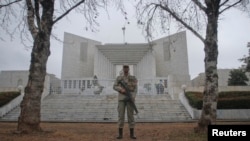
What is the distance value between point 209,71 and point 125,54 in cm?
2253

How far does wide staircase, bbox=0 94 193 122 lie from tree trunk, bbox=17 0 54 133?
617cm

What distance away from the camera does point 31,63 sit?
25.8ft

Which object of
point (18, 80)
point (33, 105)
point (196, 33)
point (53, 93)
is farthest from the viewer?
point (18, 80)

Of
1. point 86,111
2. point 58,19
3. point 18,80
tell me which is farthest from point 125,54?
point 58,19

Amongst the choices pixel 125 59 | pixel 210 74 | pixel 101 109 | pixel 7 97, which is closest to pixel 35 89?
pixel 210 74

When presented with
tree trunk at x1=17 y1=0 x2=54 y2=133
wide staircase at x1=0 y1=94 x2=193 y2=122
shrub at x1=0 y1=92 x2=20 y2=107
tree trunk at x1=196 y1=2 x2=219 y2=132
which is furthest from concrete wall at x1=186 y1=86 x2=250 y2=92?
tree trunk at x1=17 y1=0 x2=54 y2=133

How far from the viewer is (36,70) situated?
7727 mm

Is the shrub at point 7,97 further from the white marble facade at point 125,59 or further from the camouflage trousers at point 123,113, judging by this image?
the white marble facade at point 125,59

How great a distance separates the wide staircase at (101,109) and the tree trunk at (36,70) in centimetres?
617

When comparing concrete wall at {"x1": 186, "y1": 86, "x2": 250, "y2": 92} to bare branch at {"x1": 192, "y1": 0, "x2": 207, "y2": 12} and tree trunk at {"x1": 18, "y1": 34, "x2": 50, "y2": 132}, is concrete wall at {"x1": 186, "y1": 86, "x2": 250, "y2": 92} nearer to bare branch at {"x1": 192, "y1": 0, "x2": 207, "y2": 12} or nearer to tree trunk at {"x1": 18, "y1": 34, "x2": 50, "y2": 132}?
bare branch at {"x1": 192, "y1": 0, "x2": 207, "y2": 12}

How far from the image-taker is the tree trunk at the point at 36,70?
7.36 metres

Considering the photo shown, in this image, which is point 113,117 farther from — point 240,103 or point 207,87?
point 207,87

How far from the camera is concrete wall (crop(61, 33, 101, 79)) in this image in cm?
3269

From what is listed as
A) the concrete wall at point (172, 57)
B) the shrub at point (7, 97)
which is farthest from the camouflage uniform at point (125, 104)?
the concrete wall at point (172, 57)
